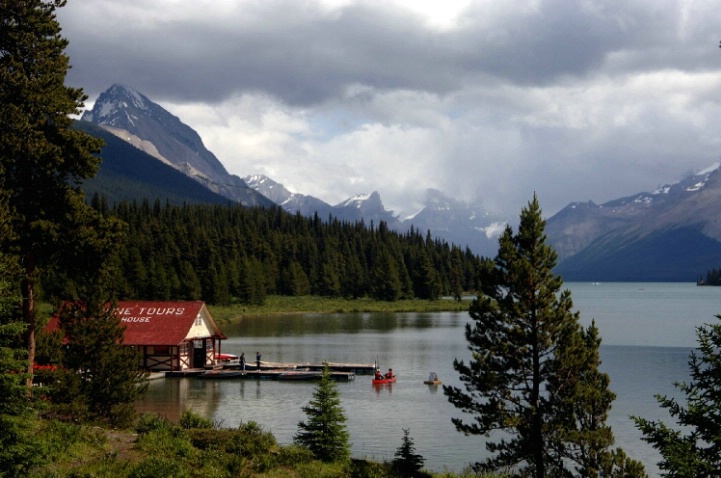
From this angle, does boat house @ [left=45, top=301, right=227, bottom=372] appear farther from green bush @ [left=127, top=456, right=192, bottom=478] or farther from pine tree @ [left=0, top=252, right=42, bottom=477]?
pine tree @ [left=0, top=252, right=42, bottom=477]

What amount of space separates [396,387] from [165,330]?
23.0 m

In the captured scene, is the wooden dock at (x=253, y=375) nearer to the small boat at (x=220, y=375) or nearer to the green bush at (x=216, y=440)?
the small boat at (x=220, y=375)

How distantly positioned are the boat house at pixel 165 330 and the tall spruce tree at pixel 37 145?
36635 mm

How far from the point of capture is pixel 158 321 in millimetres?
70750

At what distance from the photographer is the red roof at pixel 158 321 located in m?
69.8

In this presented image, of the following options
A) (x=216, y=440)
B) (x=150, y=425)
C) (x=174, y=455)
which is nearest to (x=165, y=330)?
(x=150, y=425)

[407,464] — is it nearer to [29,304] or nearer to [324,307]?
[29,304]

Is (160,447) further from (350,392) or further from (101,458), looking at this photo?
(350,392)

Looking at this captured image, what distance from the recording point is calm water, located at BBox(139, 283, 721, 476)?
43.8 m

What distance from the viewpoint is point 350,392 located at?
6209 centimetres

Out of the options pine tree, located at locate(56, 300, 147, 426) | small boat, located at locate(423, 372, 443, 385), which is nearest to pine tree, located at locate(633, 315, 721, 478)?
pine tree, located at locate(56, 300, 147, 426)

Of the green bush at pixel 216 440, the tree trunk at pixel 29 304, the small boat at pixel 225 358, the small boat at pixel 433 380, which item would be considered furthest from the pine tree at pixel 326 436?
the small boat at pixel 225 358

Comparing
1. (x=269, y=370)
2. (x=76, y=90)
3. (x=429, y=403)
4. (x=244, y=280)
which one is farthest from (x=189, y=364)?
(x=244, y=280)

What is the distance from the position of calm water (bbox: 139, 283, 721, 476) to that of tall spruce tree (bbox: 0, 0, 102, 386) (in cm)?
1768
